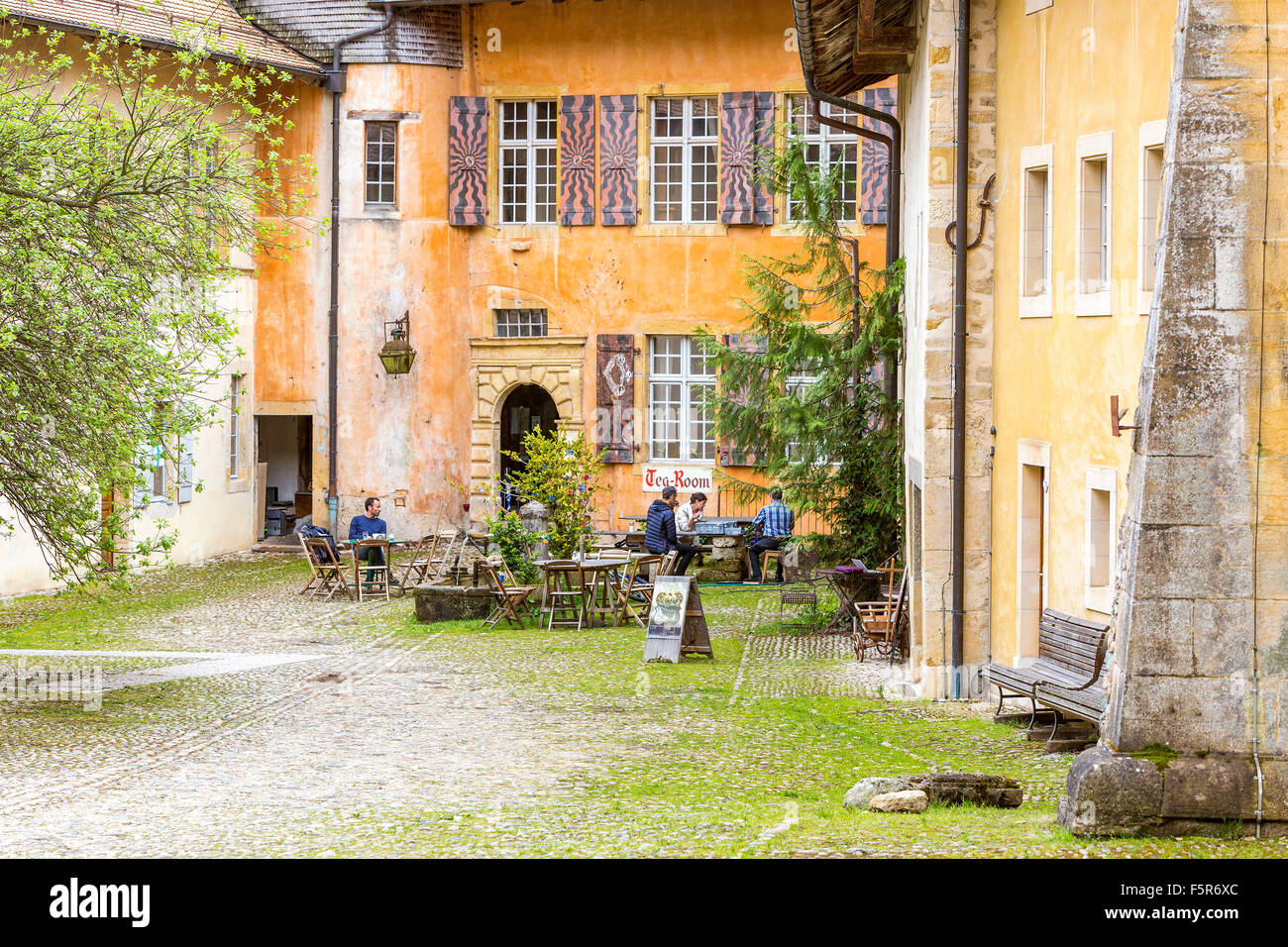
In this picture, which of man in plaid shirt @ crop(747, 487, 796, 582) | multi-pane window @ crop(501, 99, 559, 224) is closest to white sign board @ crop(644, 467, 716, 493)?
man in plaid shirt @ crop(747, 487, 796, 582)

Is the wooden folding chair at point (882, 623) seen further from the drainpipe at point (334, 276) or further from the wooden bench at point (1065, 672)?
the drainpipe at point (334, 276)

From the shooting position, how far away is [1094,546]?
35.7 ft

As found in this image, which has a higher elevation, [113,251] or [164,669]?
[113,251]

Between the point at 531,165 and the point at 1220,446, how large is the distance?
64.7ft

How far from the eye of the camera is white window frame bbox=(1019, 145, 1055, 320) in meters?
11.9

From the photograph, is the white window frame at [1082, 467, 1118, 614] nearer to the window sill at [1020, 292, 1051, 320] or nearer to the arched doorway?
the window sill at [1020, 292, 1051, 320]

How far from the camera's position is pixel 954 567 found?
13312 mm

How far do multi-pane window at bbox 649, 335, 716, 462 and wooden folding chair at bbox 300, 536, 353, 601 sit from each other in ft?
21.2

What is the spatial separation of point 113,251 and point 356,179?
45.4 feet

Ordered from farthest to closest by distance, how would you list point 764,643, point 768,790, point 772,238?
point 772,238, point 764,643, point 768,790

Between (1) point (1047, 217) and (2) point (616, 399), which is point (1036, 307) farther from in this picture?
(2) point (616, 399)

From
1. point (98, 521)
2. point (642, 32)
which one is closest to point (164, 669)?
point (98, 521)

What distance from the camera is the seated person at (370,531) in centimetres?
2053
